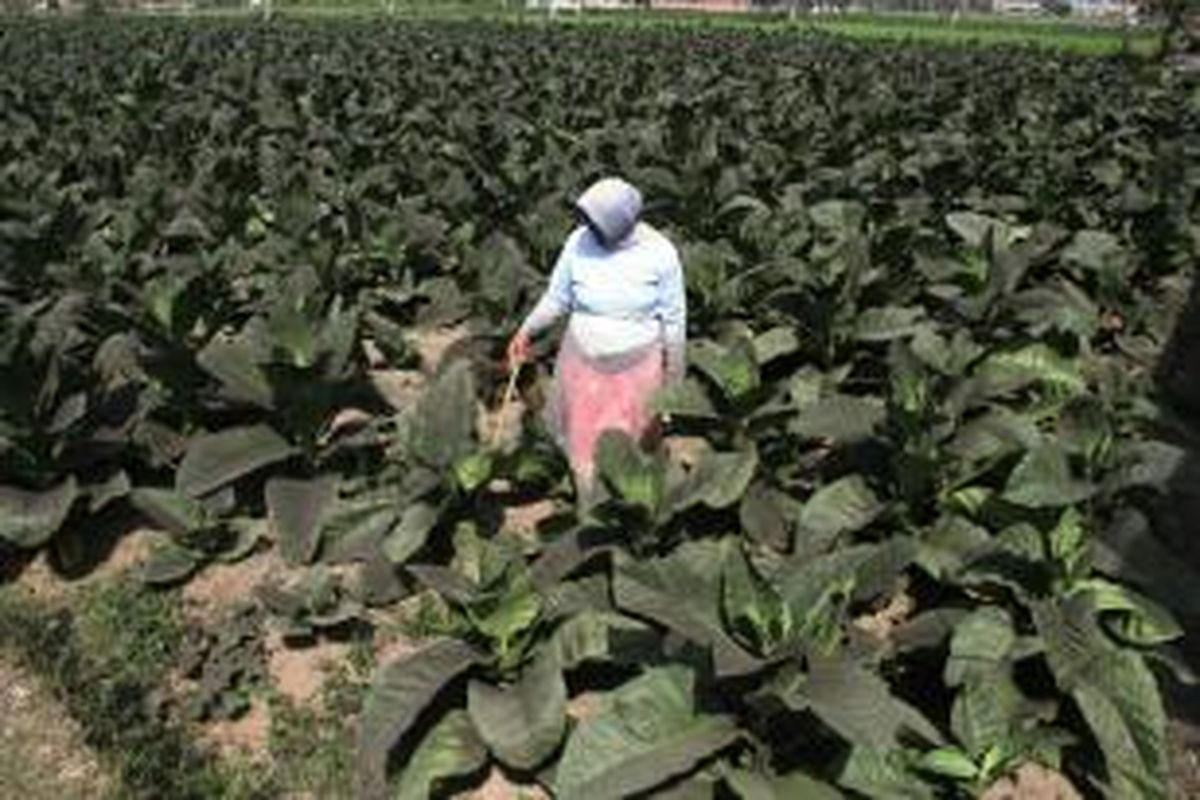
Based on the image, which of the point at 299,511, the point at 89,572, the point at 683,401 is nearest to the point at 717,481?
the point at 683,401

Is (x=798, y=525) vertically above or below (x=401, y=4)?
above

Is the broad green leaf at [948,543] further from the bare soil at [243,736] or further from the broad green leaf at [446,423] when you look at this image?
the bare soil at [243,736]

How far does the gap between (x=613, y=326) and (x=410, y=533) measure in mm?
1133

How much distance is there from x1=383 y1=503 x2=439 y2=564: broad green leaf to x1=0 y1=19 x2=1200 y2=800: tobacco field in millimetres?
33

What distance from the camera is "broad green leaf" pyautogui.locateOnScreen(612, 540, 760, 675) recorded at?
425 centimetres

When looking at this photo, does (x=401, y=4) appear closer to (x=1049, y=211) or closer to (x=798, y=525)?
(x=1049, y=211)

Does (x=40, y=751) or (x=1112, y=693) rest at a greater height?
(x=1112, y=693)

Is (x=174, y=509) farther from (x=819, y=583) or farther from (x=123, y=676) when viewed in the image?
(x=819, y=583)

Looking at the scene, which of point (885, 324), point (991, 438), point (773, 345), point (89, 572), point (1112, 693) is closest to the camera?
point (1112, 693)

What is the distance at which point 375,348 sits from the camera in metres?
8.18

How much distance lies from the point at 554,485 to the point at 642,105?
909 centimetres

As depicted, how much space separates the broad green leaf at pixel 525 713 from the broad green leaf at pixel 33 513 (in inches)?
80.4

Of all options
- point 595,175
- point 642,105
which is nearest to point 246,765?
point 595,175

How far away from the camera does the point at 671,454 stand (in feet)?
21.9
